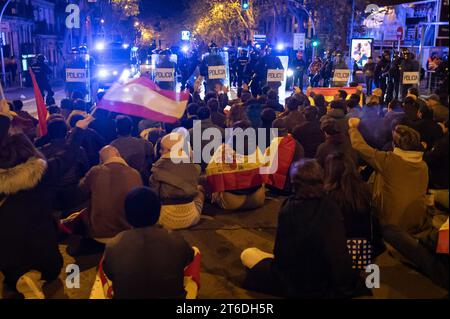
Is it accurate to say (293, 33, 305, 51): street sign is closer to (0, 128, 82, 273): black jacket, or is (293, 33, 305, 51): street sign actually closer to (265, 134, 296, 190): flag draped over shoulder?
(265, 134, 296, 190): flag draped over shoulder

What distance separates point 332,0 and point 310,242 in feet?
91.3

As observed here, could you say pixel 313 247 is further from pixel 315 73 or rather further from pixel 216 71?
pixel 315 73

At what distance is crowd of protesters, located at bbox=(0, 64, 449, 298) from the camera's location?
3.75m

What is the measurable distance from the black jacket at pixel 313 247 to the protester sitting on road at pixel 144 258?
37.0 inches

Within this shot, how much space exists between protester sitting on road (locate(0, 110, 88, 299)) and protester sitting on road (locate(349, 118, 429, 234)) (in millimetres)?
3226

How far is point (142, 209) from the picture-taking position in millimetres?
3668

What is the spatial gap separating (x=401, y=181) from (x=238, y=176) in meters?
2.22

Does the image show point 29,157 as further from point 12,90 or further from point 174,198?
point 12,90

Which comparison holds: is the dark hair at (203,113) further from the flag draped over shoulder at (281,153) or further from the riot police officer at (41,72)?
the riot police officer at (41,72)

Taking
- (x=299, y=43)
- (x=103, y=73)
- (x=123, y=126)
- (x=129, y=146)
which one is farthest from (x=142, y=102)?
(x=299, y=43)

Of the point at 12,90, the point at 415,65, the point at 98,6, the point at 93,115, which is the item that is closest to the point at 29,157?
the point at 93,115

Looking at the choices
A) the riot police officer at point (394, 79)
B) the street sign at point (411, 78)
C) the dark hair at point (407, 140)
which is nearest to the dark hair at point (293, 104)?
the dark hair at point (407, 140)

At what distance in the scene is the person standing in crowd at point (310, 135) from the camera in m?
7.84

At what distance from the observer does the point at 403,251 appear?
509 centimetres
